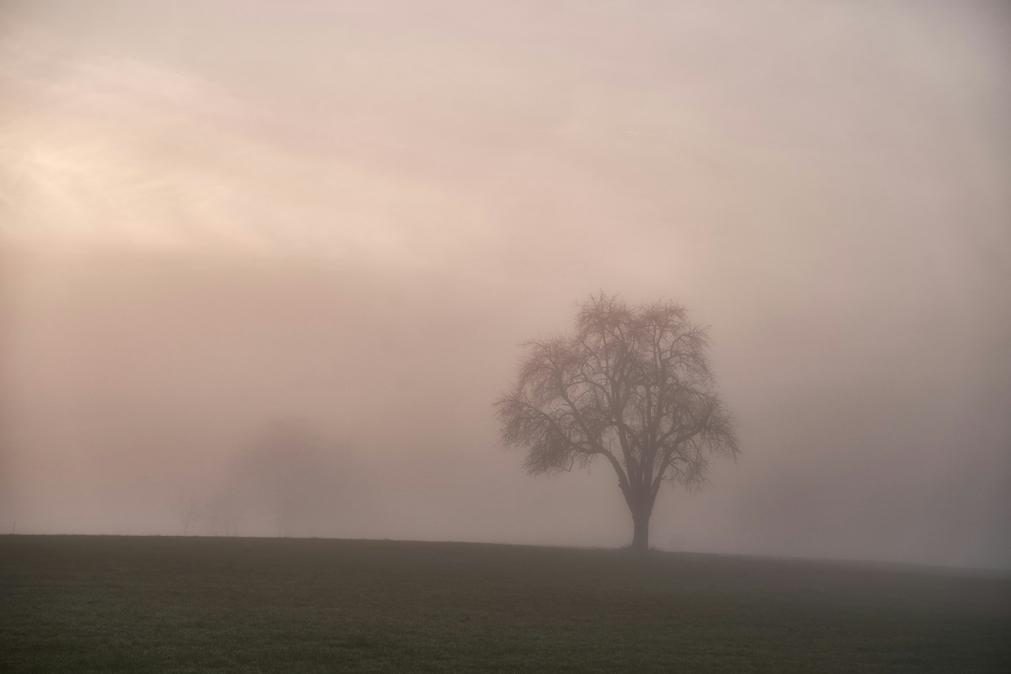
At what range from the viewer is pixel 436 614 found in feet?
97.9

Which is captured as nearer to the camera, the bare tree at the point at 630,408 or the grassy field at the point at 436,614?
the grassy field at the point at 436,614

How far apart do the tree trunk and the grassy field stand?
668 cm

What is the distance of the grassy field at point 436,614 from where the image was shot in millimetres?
23409

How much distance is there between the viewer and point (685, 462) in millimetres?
53125

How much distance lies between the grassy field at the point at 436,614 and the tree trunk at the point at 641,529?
21.9 ft

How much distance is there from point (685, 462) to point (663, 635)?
25.1 m

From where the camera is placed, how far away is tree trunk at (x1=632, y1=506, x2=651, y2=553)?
5322cm

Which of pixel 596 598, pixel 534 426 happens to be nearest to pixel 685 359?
pixel 534 426

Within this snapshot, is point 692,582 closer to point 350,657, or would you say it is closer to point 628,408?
point 628,408

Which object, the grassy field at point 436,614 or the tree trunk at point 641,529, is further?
the tree trunk at point 641,529

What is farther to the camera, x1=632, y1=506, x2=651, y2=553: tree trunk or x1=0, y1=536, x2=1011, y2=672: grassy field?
x1=632, y1=506, x2=651, y2=553: tree trunk

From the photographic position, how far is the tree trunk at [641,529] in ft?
175

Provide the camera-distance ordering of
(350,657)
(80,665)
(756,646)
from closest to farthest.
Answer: (80,665)
(350,657)
(756,646)

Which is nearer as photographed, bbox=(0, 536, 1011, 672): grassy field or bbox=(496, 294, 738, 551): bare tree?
bbox=(0, 536, 1011, 672): grassy field
